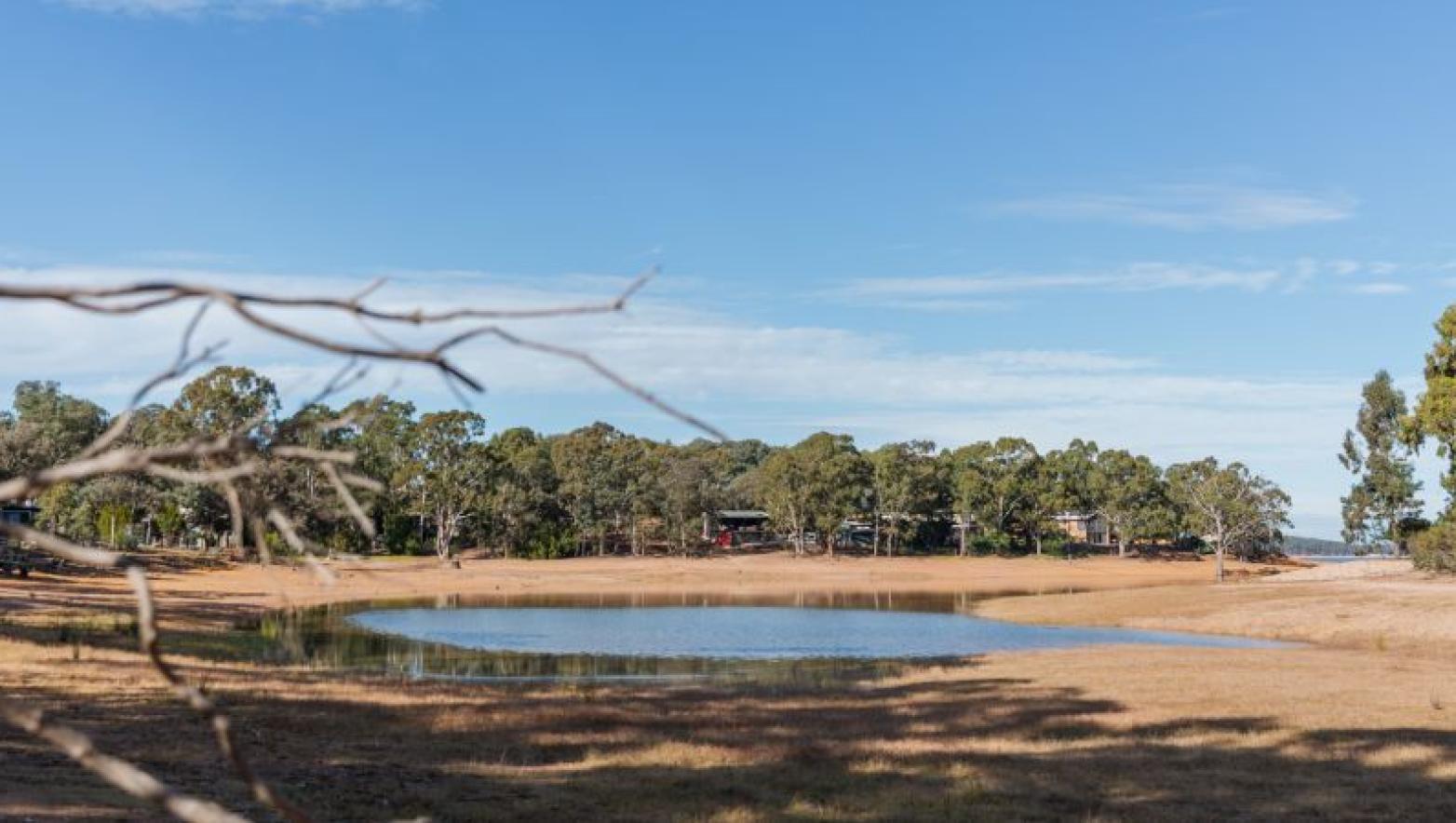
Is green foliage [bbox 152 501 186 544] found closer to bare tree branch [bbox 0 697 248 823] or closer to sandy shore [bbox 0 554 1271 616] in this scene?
sandy shore [bbox 0 554 1271 616]

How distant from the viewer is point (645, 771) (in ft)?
68.0

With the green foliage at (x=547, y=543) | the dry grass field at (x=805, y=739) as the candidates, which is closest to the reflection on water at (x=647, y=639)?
the dry grass field at (x=805, y=739)

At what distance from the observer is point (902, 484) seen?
144625 millimetres

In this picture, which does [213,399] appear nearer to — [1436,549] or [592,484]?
[592,484]

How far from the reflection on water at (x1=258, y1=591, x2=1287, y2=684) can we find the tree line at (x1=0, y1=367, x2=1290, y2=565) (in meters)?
44.5

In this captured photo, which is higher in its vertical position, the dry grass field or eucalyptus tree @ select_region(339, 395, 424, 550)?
eucalyptus tree @ select_region(339, 395, 424, 550)

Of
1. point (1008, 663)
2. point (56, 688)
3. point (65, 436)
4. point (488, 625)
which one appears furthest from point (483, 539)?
point (56, 688)

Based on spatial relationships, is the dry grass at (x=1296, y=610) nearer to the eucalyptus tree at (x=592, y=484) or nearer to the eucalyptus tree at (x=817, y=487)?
the eucalyptus tree at (x=817, y=487)

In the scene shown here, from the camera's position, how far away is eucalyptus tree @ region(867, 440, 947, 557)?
146 m

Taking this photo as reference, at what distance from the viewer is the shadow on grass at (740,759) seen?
17844mm

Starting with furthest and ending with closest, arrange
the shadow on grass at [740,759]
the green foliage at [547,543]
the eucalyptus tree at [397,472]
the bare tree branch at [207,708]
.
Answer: the green foliage at [547,543] → the eucalyptus tree at [397,472] → the shadow on grass at [740,759] → the bare tree branch at [207,708]

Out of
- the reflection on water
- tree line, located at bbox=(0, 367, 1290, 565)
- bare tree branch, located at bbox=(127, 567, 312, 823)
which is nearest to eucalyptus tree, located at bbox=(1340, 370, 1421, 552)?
tree line, located at bbox=(0, 367, 1290, 565)

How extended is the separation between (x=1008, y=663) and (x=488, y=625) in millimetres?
29615

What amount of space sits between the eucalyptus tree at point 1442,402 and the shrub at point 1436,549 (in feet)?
7.87
